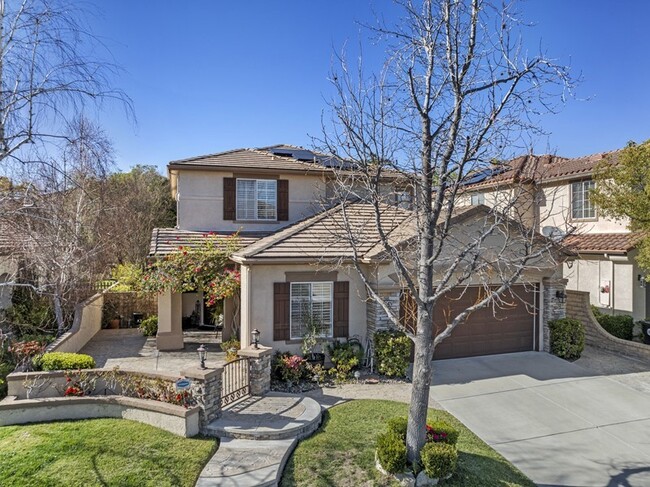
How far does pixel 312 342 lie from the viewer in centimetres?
1223

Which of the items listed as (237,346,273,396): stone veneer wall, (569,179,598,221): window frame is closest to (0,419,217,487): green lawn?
(237,346,273,396): stone veneer wall

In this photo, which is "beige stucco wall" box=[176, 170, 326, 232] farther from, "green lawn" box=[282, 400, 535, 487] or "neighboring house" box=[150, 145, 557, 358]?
"green lawn" box=[282, 400, 535, 487]

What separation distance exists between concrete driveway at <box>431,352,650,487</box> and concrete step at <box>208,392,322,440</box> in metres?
3.48

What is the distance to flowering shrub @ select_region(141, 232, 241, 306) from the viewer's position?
552 inches

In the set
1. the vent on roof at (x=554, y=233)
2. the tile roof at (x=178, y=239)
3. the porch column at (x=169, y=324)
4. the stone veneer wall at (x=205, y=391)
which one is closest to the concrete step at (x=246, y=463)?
the stone veneer wall at (x=205, y=391)

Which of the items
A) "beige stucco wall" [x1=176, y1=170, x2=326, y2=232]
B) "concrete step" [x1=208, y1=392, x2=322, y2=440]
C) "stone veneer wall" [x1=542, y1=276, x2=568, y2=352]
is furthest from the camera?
"beige stucco wall" [x1=176, y1=170, x2=326, y2=232]

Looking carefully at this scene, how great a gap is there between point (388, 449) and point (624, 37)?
40.4 ft

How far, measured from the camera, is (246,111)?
43.1 feet

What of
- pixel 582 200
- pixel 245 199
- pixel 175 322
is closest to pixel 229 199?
pixel 245 199

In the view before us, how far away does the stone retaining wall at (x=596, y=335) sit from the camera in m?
14.1

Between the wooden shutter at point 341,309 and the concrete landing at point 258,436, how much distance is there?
10.0 feet

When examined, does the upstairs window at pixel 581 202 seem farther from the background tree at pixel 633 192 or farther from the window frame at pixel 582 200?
the background tree at pixel 633 192

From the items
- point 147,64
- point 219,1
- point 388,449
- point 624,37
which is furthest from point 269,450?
point 624,37

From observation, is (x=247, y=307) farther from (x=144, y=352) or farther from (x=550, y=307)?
(x=550, y=307)
